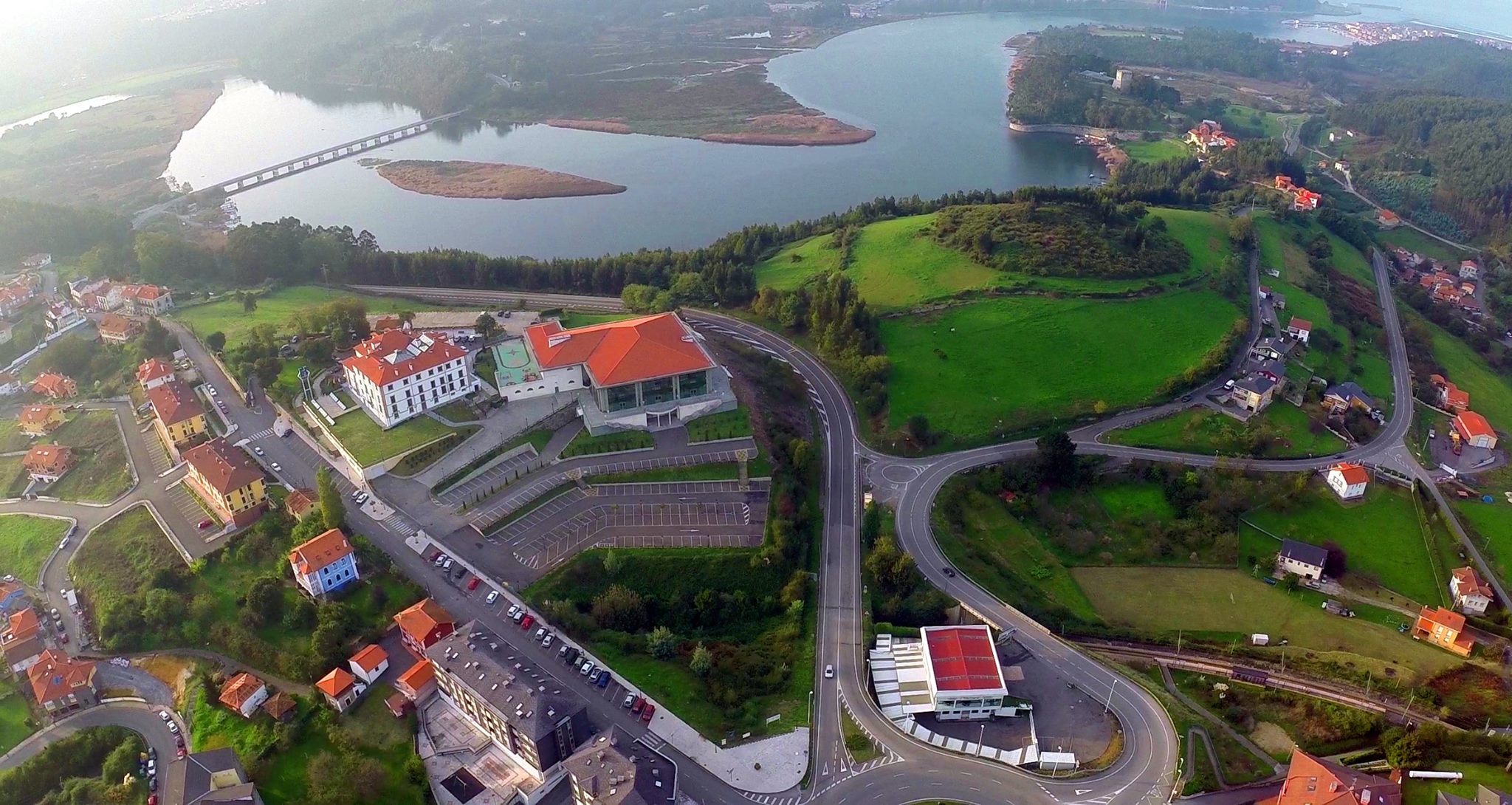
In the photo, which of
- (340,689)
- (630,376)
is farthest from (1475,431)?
(340,689)

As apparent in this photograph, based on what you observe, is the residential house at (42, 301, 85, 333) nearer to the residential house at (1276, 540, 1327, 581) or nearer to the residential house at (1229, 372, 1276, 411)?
the residential house at (1276, 540, 1327, 581)

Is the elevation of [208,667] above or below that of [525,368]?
below

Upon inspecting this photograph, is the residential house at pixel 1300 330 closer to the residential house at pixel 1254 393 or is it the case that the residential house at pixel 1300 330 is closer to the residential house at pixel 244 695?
the residential house at pixel 1254 393

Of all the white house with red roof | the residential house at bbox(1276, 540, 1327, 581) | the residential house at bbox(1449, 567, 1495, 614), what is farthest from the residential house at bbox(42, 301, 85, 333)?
the residential house at bbox(1449, 567, 1495, 614)

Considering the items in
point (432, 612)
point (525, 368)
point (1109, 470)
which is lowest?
point (1109, 470)

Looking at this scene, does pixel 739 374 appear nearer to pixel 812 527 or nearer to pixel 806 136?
pixel 812 527

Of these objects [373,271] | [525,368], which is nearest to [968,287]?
[525,368]

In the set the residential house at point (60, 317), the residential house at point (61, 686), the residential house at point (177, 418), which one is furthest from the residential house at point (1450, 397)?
the residential house at point (60, 317)
